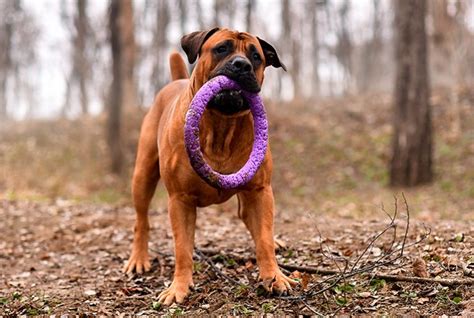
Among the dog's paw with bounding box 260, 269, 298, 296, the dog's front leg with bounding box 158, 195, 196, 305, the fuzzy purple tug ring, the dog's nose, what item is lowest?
the dog's paw with bounding box 260, 269, 298, 296

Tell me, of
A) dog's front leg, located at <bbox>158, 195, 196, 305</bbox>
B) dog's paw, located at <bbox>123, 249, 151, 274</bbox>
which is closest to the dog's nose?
dog's front leg, located at <bbox>158, 195, 196, 305</bbox>

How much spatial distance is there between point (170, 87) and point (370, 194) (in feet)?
22.7

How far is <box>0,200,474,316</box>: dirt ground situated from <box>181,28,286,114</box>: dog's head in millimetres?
1214

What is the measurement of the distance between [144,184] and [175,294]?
1.43m

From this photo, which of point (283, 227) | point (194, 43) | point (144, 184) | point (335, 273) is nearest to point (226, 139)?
point (194, 43)

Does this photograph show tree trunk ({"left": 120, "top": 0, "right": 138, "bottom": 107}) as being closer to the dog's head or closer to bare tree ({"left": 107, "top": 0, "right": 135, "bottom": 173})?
bare tree ({"left": 107, "top": 0, "right": 135, "bottom": 173})

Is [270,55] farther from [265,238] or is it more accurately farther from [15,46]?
[15,46]

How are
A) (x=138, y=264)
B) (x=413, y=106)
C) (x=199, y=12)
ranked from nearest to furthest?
(x=138, y=264) → (x=413, y=106) → (x=199, y=12)

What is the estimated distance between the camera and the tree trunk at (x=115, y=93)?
1395 centimetres

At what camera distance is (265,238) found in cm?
400

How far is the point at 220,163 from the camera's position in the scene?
13.0 feet

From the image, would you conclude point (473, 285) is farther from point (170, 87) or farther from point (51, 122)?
point (51, 122)

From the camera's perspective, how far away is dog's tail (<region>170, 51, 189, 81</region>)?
5.69 metres

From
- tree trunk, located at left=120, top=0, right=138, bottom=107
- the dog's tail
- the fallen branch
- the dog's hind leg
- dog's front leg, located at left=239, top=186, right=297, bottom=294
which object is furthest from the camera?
tree trunk, located at left=120, top=0, right=138, bottom=107
